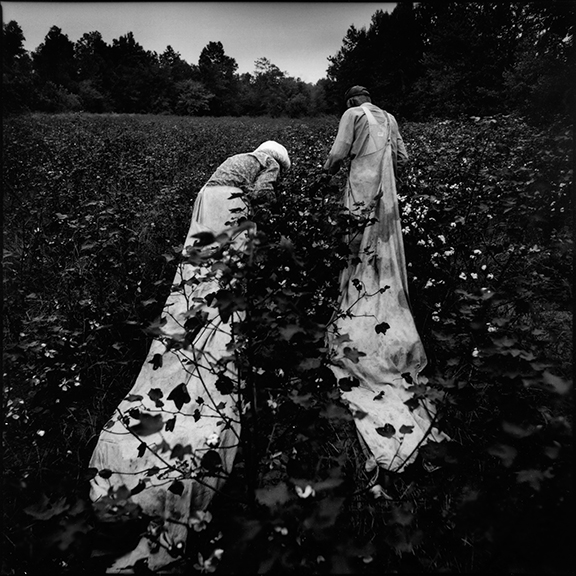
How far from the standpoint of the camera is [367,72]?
31.0 m

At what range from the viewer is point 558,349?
2652 millimetres

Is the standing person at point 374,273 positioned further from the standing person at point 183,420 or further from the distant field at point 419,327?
the standing person at point 183,420

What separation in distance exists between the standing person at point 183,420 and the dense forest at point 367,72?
0.85 metres

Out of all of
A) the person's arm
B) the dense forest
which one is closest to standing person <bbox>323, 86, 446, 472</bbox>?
the person's arm

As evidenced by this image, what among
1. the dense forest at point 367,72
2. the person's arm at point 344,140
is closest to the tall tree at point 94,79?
the dense forest at point 367,72

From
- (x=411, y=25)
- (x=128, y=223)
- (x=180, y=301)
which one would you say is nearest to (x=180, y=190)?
(x=128, y=223)

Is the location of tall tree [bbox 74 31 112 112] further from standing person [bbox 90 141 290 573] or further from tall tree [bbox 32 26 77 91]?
standing person [bbox 90 141 290 573]

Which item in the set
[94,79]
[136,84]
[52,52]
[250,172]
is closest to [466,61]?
[136,84]

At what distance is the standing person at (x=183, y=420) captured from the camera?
122cm

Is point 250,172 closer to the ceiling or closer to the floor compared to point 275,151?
closer to the floor

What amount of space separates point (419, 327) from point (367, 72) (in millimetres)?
33747

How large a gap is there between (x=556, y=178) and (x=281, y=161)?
2.56m

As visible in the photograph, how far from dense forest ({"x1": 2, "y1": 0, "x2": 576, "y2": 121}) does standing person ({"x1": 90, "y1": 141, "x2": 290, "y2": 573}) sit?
849 mm

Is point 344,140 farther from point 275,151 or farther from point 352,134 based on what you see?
point 275,151
